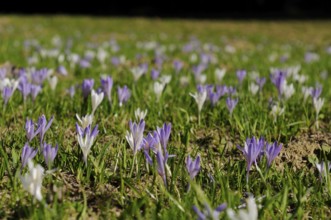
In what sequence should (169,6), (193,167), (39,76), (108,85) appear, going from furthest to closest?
(169,6) → (39,76) → (108,85) → (193,167)

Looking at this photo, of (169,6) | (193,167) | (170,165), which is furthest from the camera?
(169,6)

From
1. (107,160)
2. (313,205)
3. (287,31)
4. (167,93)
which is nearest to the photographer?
(313,205)

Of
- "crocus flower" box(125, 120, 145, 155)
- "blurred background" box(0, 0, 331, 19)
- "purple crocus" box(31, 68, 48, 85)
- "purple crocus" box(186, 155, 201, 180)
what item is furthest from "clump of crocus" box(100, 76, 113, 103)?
"blurred background" box(0, 0, 331, 19)

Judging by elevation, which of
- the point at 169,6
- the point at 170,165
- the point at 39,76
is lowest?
the point at 169,6

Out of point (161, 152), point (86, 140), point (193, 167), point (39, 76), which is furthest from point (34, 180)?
point (39, 76)

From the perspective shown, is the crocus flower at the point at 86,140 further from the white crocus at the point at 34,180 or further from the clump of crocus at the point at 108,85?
the clump of crocus at the point at 108,85

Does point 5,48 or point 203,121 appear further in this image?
point 5,48

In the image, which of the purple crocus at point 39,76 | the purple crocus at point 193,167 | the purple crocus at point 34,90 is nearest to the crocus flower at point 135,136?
the purple crocus at point 193,167

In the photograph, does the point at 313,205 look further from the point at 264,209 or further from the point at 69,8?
the point at 69,8

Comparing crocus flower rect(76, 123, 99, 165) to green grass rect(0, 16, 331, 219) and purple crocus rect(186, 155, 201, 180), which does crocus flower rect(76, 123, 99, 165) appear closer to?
green grass rect(0, 16, 331, 219)

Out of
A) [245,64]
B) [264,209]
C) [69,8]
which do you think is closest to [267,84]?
[245,64]

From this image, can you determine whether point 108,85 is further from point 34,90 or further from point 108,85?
point 34,90
